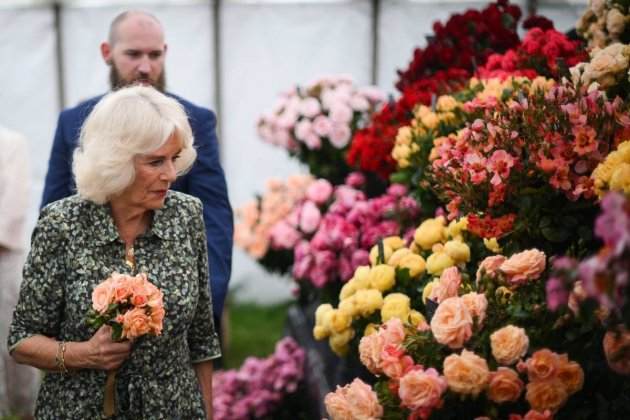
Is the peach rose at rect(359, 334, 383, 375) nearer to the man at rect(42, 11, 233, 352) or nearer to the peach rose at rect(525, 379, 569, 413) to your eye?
the peach rose at rect(525, 379, 569, 413)

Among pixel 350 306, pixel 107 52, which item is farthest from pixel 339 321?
pixel 107 52

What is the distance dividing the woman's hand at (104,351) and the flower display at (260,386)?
7.68ft

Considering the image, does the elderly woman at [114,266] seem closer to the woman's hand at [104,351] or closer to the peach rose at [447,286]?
the woman's hand at [104,351]

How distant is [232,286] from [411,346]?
6.50 metres

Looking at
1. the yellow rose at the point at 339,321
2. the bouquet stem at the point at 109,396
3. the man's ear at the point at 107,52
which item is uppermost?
the man's ear at the point at 107,52

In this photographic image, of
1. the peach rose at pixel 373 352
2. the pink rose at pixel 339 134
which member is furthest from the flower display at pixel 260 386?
the peach rose at pixel 373 352

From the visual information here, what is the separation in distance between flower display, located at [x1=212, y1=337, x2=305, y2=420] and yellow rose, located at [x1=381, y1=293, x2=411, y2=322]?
2163mm

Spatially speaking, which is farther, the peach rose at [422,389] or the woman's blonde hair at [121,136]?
the woman's blonde hair at [121,136]

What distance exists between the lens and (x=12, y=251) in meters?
5.03

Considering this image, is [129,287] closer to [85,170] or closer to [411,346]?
[85,170]

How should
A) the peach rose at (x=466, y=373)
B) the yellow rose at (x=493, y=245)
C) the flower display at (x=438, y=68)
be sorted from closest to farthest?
1. the peach rose at (x=466, y=373)
2. the yellow rose at (x=493, y=245)
3. the flower display at (x=438, y=68)

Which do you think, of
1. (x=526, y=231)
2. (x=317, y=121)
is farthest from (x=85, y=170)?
(x=317, y=121)

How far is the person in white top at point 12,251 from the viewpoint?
492 cm

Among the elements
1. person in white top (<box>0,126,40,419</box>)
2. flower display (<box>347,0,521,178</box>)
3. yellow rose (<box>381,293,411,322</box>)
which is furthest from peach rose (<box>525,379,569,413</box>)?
person in white top (<box>0,126,40,419</box>)
